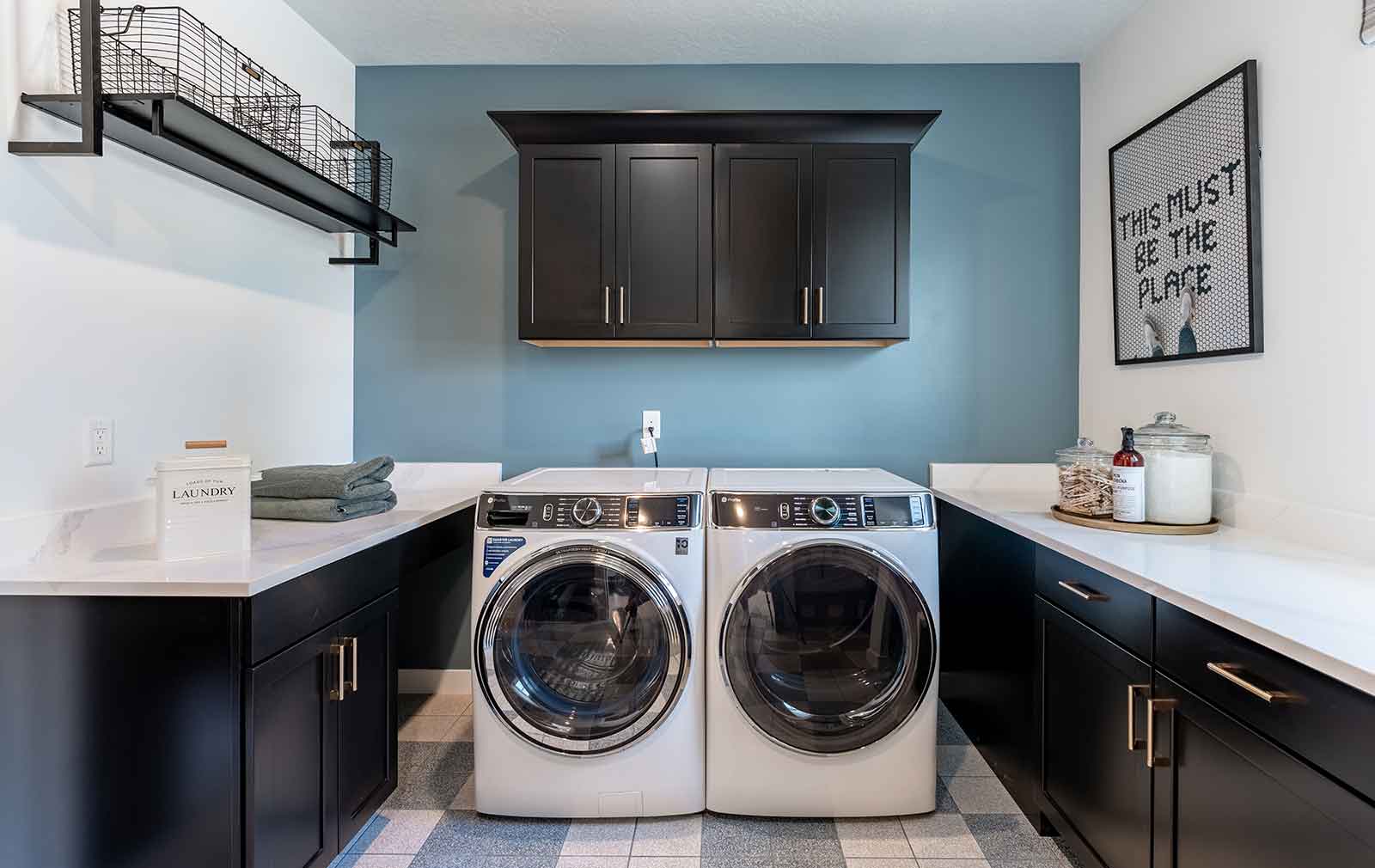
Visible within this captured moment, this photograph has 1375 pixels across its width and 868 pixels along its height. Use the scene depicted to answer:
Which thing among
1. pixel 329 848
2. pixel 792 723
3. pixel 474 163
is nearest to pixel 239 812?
pixel 329 848

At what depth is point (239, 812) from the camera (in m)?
1.37

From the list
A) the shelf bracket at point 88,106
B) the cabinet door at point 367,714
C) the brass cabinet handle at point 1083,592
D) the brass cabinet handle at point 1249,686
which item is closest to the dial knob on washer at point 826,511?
the brass cabinet handle at point 1083,592

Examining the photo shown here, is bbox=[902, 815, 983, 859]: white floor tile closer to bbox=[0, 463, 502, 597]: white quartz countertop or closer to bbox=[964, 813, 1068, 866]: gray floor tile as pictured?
bbox=[964, 813, 1068, 866]: gray floor tile

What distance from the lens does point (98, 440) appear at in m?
1.65

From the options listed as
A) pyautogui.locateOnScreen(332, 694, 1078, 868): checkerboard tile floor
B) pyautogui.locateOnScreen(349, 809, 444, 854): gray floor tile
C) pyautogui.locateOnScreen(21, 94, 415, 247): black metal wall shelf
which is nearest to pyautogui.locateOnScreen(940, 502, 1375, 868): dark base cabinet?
pyautogui.locateOnScreen(332, 694, 1078, 868): checkerboard tile floor

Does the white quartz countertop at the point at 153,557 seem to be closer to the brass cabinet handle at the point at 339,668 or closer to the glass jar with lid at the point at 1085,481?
the brass cabinet handle at the point at 339,668

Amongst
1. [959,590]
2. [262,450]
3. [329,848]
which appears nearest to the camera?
[329,848]

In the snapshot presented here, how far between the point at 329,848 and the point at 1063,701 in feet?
5.87

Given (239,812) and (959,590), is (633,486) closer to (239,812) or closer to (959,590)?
(239,812)

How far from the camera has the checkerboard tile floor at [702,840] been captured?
5.97ft

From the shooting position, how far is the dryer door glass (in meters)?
1.92

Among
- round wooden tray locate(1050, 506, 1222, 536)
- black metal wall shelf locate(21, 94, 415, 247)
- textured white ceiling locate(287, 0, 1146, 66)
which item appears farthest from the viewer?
textured white ceiling locate(287, 0, 1146, 66)

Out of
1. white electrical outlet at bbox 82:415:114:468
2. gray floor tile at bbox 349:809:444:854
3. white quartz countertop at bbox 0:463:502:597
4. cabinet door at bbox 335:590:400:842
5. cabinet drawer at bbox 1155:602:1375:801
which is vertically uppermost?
white electrical outlet at bbox 82:415:114:468

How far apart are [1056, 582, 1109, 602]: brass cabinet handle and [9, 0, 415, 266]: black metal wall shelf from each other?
7.28 ft
